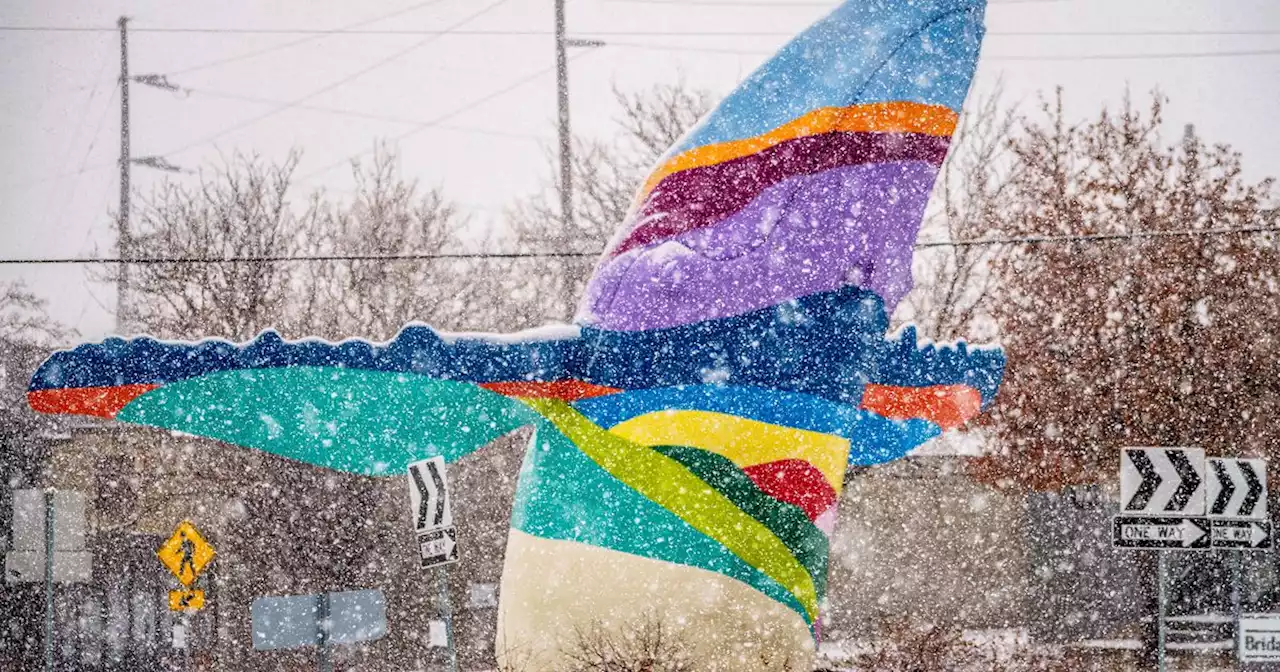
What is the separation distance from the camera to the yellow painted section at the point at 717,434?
683 centimetres

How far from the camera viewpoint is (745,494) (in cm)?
683

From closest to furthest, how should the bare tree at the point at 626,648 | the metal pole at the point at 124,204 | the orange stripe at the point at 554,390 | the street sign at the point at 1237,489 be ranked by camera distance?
1. the bare tree at the point at 626,648
2. the orange stripe at the point at 554,390
3. the street sign at the point at 1237,489
4. the metal pole at the point at 124,204

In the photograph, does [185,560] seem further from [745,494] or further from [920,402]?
[745,494]

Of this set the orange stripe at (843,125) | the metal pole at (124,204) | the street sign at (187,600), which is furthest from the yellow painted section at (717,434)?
the metal pole at (124,204)

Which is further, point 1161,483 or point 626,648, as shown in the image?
point 1161,483

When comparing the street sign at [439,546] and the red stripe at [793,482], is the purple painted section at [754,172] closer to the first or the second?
the red stripe at [793,482]

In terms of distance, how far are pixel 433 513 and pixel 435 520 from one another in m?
0.12

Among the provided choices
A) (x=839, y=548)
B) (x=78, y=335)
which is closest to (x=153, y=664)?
(x=78, y=335)

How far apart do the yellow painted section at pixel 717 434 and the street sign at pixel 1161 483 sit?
172 inches

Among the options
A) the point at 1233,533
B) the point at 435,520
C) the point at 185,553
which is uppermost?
the point at 435,520

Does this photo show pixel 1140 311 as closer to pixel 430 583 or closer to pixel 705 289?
pixel 430 583

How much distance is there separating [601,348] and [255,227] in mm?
19161

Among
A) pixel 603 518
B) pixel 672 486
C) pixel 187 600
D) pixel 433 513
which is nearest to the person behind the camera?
pixel 603 518

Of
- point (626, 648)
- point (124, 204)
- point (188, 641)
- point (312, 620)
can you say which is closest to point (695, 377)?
point (626, 648)
